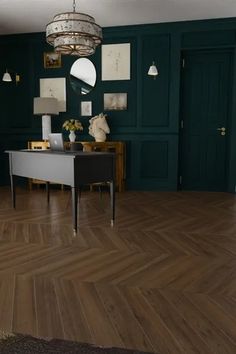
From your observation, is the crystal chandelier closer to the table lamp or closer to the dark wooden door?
the table lamp

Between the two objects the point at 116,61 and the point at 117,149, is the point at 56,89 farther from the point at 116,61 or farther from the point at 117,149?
the point at 117,149

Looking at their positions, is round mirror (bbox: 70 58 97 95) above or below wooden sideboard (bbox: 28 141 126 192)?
above

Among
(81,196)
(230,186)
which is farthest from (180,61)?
(81,196)

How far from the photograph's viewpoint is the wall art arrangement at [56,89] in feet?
20.3

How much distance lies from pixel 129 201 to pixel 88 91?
2405 millimetres

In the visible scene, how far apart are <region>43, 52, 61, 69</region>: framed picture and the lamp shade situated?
86cm

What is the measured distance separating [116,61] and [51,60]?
1.27 metres

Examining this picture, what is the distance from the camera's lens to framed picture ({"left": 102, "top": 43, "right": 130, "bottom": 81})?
5.82 m

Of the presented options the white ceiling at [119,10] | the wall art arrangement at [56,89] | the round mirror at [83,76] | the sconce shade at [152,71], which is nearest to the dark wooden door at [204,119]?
the sconce shade at [152,71]

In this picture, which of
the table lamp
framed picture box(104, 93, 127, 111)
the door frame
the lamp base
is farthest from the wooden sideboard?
the door frame

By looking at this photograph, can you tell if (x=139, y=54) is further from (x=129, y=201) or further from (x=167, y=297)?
(x=167, y=297)

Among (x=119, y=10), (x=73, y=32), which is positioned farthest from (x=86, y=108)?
(x=73, y=32)

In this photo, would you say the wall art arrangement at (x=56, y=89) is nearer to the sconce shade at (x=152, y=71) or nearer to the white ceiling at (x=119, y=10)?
the white ceiling at (x=119, y=10)

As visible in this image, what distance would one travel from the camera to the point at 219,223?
361 centimetres
